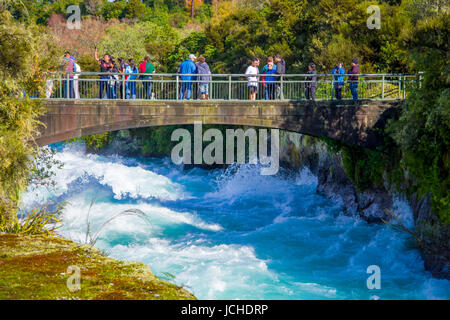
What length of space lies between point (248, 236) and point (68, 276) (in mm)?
13574

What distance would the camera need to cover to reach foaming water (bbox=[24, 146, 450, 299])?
574 inches

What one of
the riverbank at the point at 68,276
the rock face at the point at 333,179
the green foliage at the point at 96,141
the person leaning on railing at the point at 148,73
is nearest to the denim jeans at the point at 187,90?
the person leaning on railing at the point at 148,73

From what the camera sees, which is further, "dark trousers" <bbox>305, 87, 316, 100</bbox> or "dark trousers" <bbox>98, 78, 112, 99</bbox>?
"dark trousers" <bbox>305, 87, 316, 100</bbox>

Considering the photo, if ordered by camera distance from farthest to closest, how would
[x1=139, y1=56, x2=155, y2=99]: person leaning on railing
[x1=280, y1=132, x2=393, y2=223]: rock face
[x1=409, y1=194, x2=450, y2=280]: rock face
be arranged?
[x1=280, y1=132, x2=393, y2=223]: rock face
[x1=139, y1=56, x2=155, y2=99]: person leaning on railing
[x1=409, y1=194, x2=450, y2=280]: rock face

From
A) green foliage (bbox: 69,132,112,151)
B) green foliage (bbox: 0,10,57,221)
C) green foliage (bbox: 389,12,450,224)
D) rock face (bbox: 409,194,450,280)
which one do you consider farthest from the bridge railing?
green foliage (bbox: 69,132,112,151)

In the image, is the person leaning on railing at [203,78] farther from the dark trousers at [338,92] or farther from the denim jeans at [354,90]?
the denim jeans at [354,90]

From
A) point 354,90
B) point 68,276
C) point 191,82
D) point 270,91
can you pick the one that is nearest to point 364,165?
point 354,90

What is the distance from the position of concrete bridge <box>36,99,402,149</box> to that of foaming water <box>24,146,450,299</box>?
3154 millimetres

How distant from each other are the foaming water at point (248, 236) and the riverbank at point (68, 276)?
140 cm

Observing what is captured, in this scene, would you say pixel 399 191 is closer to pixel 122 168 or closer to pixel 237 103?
pixel 237 103

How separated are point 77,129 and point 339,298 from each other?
9850mm

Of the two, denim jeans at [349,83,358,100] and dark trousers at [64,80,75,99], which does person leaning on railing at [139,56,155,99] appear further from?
denim jeans at [349,83,358,100]

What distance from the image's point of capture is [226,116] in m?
18.1

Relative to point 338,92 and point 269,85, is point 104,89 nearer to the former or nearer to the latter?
point 269,85
